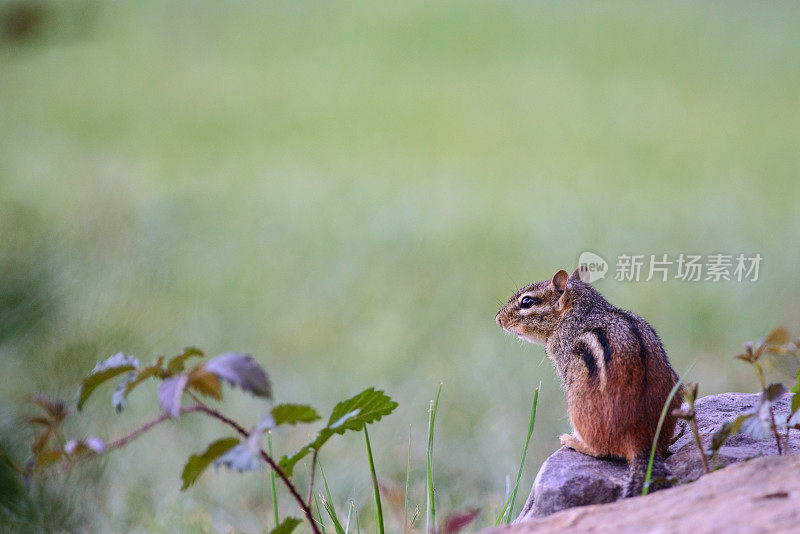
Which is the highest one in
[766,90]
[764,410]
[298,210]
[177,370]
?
[766,90]

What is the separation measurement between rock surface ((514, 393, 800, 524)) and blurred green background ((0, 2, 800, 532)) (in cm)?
80

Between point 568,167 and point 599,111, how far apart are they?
82cm

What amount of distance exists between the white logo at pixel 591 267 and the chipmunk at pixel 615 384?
0.19 metres

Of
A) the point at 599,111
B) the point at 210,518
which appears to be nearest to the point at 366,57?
the point at 599,111

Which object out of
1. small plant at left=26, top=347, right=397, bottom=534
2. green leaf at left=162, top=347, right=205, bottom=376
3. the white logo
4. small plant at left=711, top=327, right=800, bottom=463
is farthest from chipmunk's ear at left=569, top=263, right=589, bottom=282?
green leaf at left=162, top=347, right=205, bottom=376

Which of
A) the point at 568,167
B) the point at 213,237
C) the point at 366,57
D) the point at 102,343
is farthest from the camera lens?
the point at 366,57

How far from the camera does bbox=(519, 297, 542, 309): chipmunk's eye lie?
2.05 metres

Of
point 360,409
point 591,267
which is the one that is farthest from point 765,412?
point 591,267

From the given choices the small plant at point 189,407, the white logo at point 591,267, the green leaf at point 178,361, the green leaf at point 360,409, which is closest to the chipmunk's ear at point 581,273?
the white logo at point 591,267

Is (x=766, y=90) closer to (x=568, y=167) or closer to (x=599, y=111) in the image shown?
(x=599, y=111)

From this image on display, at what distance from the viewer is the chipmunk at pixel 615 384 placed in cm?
169

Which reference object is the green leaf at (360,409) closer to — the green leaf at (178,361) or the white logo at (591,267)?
the green leaf at (178,361)

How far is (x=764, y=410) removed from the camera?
1.28 m

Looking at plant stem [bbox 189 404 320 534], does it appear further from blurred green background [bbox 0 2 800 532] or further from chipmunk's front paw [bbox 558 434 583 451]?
chipmunk's front paw [bbox 558 434 583 451]
